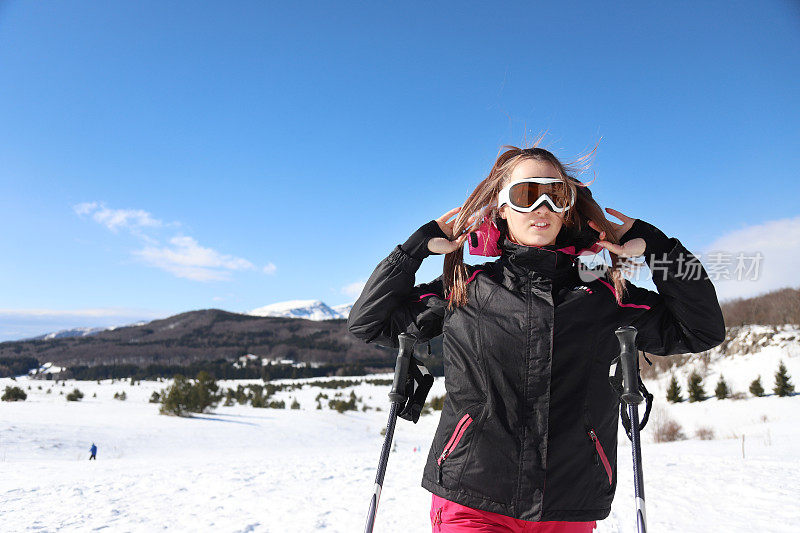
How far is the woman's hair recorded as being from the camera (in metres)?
2.04

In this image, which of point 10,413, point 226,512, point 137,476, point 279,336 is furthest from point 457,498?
point 279,336

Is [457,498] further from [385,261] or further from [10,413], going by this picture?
[10,413]

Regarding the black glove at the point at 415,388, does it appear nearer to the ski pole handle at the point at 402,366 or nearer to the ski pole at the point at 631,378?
the ski pole handle at the point at 402,366

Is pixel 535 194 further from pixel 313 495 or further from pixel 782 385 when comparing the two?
pixel 782 385

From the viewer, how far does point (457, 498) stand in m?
1.76

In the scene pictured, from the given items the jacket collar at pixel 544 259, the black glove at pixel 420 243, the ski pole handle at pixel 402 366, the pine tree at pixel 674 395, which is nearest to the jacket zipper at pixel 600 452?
the jacket collar at pixel 544 259

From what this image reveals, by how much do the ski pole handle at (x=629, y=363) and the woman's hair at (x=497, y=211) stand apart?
15 centimetres

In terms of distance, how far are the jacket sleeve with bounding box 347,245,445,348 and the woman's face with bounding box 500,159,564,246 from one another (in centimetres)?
42

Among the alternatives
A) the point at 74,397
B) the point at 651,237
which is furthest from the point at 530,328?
the point at 74,397

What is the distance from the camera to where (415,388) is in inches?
98.9

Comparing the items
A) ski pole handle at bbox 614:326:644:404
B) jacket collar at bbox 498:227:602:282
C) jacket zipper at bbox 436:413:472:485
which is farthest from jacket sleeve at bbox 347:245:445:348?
ski pole handle at bbox 614:326:644:404

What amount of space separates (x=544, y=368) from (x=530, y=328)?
15 cm

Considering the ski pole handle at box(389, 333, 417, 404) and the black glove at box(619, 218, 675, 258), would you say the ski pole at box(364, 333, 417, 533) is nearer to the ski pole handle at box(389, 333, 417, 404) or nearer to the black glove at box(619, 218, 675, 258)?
the ski pole handle at box(389, 333, 417, 404)

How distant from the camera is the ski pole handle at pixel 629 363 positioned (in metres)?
1.91
